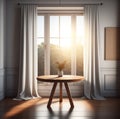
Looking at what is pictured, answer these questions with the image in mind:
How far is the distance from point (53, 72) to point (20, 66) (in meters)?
0.89

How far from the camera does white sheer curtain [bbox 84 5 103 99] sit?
6.09m

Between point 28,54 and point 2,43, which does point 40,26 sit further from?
point 2,43

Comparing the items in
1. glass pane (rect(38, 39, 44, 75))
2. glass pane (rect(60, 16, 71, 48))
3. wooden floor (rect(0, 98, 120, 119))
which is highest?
glass pane (rect(60, 16, 71, 48))

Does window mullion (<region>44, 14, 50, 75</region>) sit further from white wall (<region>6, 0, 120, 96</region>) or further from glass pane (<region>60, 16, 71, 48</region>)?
white wall (<region>6, 0, 120, 96</region>)

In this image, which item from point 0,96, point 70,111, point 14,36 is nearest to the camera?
point 70,111

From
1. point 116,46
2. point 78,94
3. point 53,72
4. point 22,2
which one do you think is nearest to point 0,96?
point 53,72

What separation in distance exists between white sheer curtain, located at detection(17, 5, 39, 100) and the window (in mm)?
345

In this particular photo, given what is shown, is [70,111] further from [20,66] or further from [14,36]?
[14,36]

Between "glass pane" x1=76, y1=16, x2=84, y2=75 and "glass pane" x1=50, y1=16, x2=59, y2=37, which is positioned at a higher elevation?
"glass pane" x1=50, y1=16, x2=59, y2=37

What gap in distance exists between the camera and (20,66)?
20.0 feet

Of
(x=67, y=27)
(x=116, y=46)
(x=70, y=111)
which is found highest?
(x=67, y=27)

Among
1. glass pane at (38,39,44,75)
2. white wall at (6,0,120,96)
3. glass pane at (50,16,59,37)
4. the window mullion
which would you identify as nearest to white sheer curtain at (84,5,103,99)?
white wall at (6,0,120,96)

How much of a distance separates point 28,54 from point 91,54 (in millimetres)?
1493

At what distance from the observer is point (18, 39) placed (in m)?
6.27
